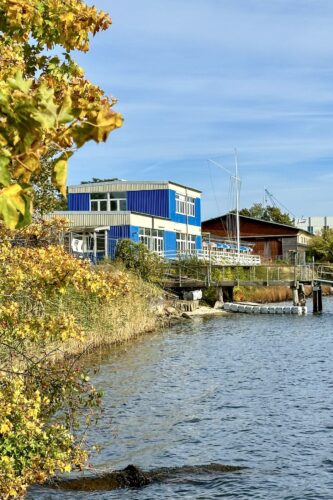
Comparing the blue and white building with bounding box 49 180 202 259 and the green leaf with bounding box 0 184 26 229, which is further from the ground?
the blue and white building with bounding box 49 180 202 259

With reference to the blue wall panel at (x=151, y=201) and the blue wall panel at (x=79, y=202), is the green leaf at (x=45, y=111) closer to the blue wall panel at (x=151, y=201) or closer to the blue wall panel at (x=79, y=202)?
the blue wall panel at (x=79, y=202)

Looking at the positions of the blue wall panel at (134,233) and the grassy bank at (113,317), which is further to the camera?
the blue wall panel at (134,233)

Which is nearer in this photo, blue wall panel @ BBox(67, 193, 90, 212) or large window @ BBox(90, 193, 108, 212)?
blue wall panel @ BBox(67, 193, 90, 212)

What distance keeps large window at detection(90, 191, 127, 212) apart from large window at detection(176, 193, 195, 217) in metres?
5.80

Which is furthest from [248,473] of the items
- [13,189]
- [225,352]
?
[225,352]

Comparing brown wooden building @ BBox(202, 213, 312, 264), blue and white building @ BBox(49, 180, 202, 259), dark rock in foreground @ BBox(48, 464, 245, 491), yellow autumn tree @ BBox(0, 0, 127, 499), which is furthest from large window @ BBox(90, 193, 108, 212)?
yellow autumn tree @ BBox(0, 0, 127, 499)

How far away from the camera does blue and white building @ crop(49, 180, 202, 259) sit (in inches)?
2192

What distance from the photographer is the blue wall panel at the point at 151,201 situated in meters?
63.8

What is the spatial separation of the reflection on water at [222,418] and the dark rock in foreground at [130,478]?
26 centimetres

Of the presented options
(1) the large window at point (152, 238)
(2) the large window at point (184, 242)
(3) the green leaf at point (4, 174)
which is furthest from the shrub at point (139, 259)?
(3) the green leaf at point (4, 174)

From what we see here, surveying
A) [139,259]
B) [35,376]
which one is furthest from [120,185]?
[35,376]

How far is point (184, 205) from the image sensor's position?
2709 inches

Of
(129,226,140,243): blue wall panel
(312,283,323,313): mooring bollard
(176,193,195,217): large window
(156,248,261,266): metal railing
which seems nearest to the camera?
(312,283,323,313): mooring bollard

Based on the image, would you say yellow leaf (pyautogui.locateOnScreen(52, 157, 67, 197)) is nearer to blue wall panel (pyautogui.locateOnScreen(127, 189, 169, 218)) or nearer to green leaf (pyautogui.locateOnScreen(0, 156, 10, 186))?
green leaf (pyautogui.locateOnScreen(0, 156, 10, 186))
